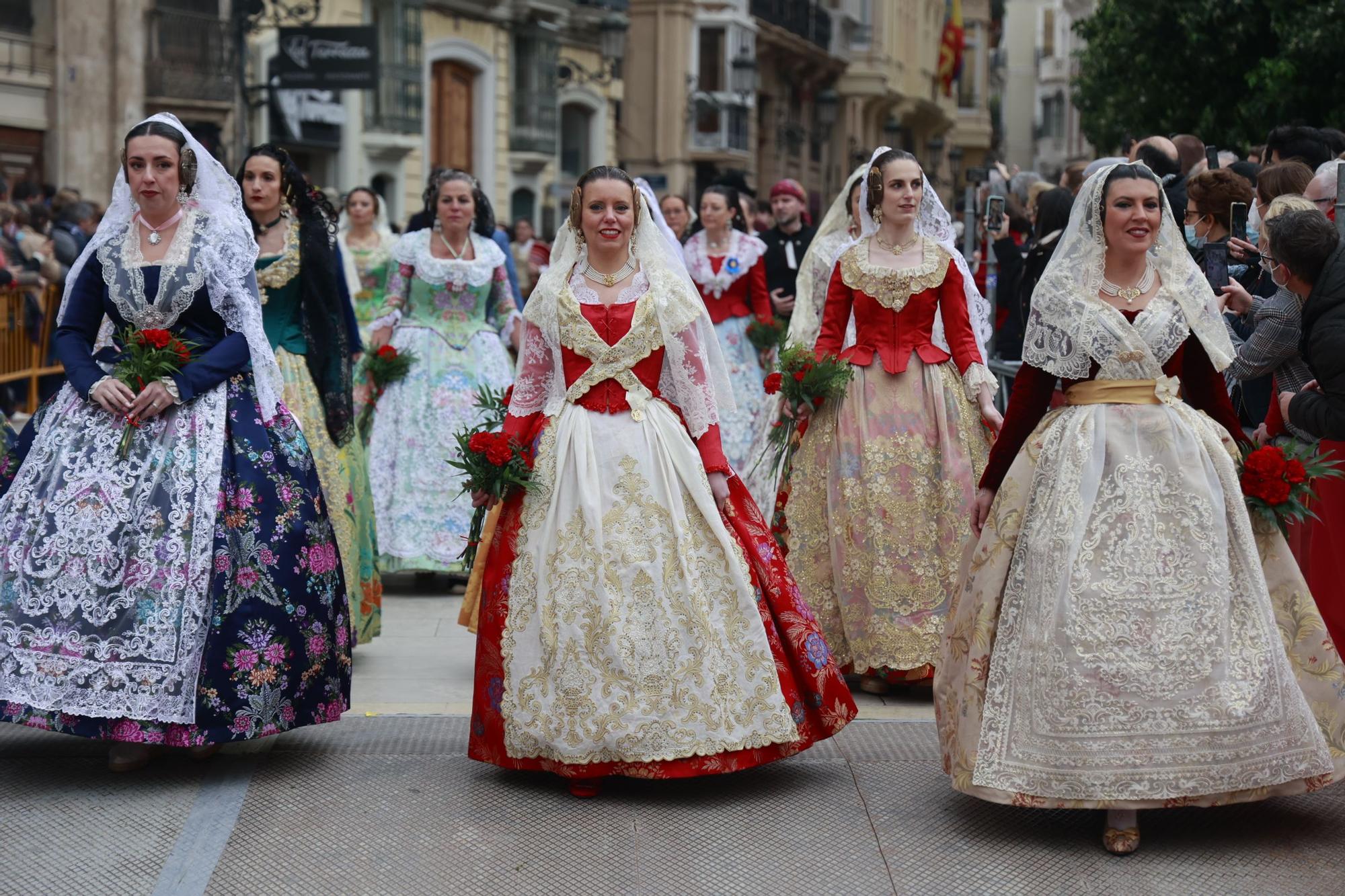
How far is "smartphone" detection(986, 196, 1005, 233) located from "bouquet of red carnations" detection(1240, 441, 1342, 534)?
180 inches

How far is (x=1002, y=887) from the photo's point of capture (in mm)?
4754

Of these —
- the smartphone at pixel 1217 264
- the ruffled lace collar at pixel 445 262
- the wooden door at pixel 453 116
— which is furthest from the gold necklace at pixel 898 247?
the wooden door at pixel 453 116

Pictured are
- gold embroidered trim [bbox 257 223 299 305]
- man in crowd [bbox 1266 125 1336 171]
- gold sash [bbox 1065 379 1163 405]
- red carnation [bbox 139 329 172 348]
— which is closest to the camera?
gold sash [bbox 1065 379 1163 405]

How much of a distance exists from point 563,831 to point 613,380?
1404mm

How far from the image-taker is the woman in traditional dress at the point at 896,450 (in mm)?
6910

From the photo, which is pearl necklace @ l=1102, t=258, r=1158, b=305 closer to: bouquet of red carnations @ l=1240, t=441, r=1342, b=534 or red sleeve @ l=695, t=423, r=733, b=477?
bouquet of red carnations @ l=1240, t=441, r=1342, b=534

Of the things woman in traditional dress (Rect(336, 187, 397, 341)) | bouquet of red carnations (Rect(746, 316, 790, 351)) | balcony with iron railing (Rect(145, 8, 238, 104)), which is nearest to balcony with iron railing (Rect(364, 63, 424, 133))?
balcony with iron railing (Rect(145, 8, 238, 104))

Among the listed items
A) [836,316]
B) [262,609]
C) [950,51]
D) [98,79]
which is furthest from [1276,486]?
[950,51]

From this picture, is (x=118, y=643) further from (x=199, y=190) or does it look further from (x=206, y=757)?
(x=199, y=190)

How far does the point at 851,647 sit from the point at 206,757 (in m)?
2.48

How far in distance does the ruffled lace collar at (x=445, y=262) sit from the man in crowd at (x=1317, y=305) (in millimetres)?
4414

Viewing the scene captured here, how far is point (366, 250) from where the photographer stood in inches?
451

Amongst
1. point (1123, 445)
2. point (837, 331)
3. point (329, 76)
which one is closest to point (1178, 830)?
point (1123, 445)

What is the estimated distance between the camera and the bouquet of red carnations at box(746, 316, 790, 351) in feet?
35.1
